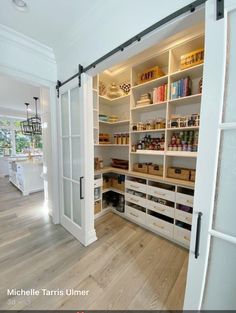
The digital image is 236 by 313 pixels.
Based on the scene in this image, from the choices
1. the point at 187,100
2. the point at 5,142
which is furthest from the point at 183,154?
the point at 5,142

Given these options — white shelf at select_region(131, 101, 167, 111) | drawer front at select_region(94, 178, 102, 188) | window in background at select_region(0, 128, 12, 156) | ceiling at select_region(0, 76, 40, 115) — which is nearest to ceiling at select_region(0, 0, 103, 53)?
white shelf at select_region(131, 101, 167, 111)

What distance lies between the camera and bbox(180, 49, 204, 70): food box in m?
1.77

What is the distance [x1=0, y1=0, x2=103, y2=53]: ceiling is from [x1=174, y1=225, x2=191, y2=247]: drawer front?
8.89 feet

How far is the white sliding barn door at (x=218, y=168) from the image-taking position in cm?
77

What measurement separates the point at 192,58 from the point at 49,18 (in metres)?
1.75

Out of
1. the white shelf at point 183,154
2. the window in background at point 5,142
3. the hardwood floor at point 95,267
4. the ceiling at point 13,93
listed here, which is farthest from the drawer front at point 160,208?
the window in background at point 5,142

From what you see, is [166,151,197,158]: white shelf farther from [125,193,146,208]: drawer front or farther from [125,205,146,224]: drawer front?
[125,205,146,224]: drawer front

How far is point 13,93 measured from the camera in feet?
12.7

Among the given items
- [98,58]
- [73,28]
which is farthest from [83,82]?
[73,28]

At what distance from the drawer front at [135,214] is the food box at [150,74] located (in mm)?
2169

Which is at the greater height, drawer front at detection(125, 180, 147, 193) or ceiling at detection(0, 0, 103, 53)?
ceiling at detection(0, 0, 103, 53)

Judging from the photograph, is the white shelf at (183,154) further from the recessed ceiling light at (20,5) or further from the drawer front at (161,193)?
the recessed ceiling light at (20,5)

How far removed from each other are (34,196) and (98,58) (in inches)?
144

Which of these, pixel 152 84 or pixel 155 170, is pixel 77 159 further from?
pixel 152 84
